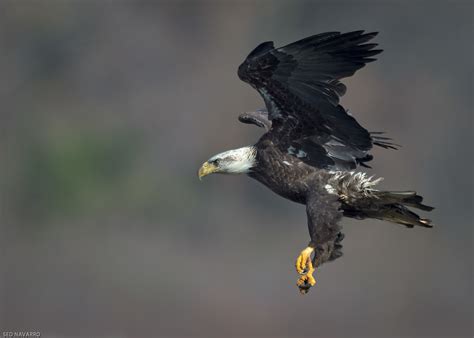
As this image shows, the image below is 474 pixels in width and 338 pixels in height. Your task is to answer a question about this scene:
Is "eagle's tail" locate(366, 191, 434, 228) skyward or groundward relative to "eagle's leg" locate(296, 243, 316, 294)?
skyward

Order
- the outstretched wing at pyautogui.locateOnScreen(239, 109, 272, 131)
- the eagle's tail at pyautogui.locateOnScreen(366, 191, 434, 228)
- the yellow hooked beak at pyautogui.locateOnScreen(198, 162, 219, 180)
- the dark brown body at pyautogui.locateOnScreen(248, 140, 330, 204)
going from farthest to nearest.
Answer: the outstretched wing at pyautogui.locateOnScreen(239, 109, 272, 131), the yellow hooked beak at pyautogui.locateOnScreen(198, 162, 219, 180), the dark brown body at pyautogui.locateOnScreen(248, 140, 330, 204), the eagle's tail at pyautogui.locateOnScreen(366, 191, 434, 228)

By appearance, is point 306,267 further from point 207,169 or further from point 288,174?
point 207,169

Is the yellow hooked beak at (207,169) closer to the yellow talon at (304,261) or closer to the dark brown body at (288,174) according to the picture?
the dark brown body at (288,174)

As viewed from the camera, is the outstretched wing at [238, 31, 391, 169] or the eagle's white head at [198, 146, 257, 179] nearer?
the outstretched wing at [238, 31, 391, 169]

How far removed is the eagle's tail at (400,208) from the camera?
998cm

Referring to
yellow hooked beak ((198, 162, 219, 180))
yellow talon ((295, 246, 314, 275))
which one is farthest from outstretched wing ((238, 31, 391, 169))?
yellow talon ((295, 246, 314, 275))

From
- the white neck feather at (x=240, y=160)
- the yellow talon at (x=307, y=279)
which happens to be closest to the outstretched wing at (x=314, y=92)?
the white neck feather at (x=240, y=160)

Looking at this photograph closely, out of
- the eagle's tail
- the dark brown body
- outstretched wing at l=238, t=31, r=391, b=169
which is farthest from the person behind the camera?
the dark brown body

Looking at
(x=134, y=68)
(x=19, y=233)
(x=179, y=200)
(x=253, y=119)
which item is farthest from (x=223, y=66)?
(x=253, y=119)

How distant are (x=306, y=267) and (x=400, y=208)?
106 centimetres

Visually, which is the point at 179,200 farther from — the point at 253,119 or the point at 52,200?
the point at 253,119

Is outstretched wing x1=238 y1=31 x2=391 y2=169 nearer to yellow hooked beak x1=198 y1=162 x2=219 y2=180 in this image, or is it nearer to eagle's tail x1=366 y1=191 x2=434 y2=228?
eagle's tail x1=366 y1=191 x2=434 y2=228

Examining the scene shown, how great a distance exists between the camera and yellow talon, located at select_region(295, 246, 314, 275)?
1004cm

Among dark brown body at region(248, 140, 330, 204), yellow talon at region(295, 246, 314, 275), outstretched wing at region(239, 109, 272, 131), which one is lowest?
yellow talon at region(295, 246, 314, 275)
